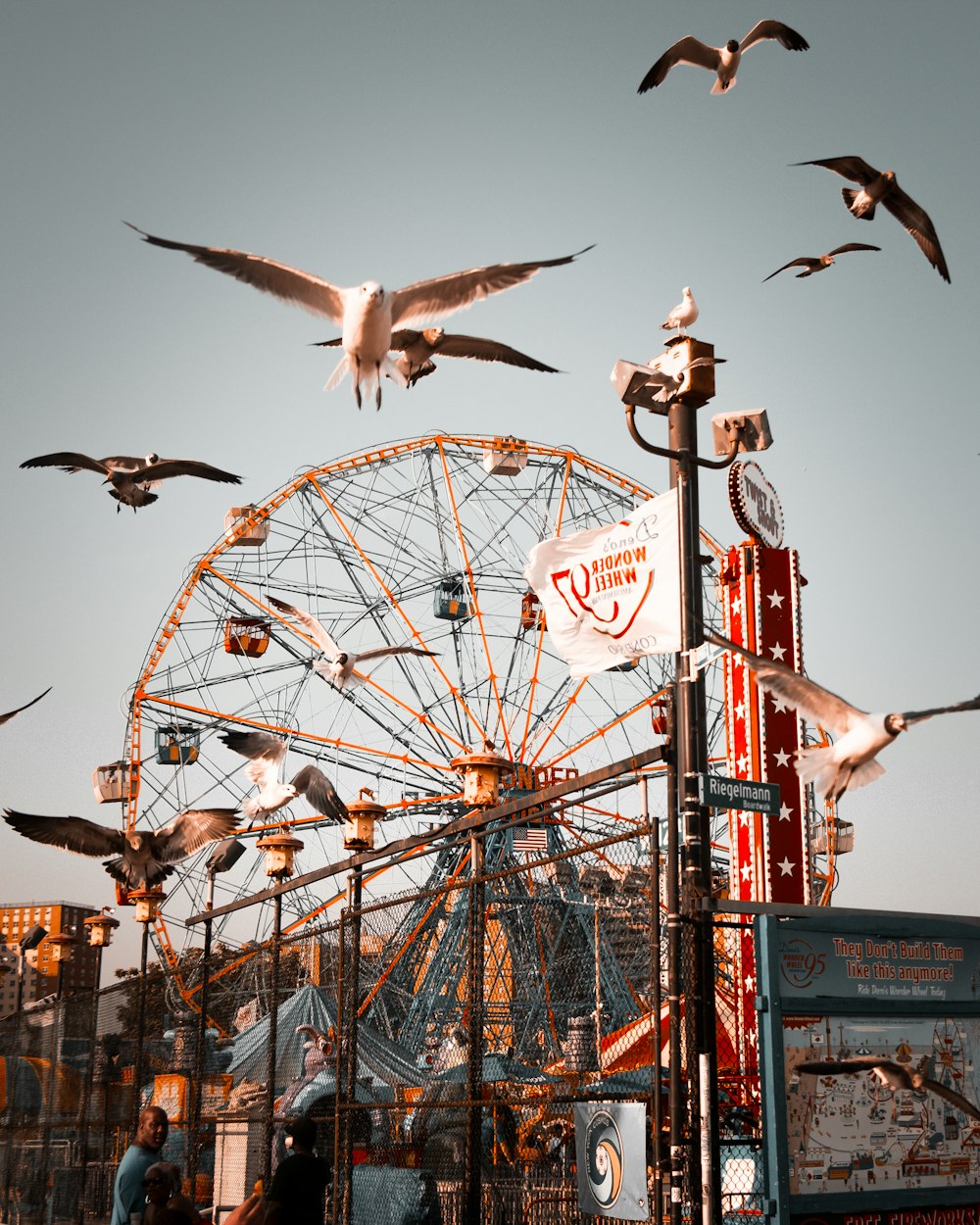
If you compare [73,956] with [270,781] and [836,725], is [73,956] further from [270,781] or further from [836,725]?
[836,725]

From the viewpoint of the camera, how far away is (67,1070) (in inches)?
649

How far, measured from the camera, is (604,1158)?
19.9 ft

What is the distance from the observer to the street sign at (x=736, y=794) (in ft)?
20.1

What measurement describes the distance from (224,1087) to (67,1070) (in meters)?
3.95

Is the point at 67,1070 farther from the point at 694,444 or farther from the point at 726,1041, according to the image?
the point at 694,444

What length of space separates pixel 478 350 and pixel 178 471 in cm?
347

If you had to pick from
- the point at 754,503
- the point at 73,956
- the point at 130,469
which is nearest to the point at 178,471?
the point at 130,469

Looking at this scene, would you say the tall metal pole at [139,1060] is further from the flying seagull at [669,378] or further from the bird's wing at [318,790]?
the flying seagull at [669,378]

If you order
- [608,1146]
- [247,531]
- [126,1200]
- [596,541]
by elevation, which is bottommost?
[126,1200]

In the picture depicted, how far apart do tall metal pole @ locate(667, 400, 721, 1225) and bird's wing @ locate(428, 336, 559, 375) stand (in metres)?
3.35

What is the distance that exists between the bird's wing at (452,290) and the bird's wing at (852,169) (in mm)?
1928

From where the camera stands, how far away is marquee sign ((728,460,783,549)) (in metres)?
12.6

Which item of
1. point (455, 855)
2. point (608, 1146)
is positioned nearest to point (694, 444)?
point (608, 1146)

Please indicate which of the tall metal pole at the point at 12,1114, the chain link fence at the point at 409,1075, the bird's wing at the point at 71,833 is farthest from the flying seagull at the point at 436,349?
the tall metal pole at the point at 12,1114
